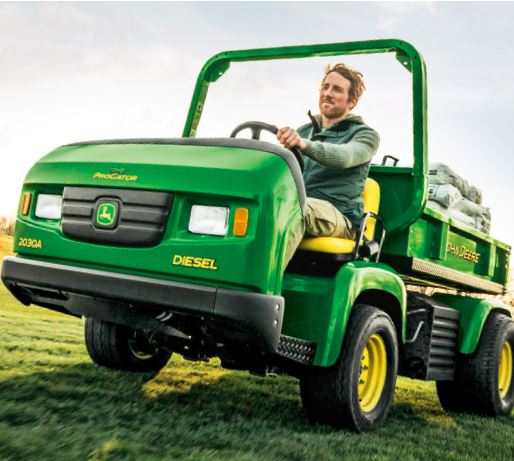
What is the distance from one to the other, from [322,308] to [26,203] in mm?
1778

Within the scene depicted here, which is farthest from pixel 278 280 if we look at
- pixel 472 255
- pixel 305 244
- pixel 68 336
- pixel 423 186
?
pixel 68 336

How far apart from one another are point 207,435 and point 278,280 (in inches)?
33.6

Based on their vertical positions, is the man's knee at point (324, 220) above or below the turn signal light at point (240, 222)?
above

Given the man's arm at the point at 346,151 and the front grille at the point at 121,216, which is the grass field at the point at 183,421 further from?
the man's arm at the point at 346,151

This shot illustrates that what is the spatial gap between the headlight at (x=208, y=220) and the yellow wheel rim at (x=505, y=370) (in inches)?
151

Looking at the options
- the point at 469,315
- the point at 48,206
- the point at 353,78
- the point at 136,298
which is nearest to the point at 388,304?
the point at 469,315

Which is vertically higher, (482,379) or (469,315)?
(469,315)

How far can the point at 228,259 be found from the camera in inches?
138

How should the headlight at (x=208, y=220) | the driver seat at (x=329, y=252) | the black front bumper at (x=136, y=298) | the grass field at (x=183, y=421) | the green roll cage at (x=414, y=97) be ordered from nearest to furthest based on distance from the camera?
the grass field at (x=183, y=421), the black front bumper at (x=136, y=298), the headlight at (x=208, y=220), the driver seat at (x=329, y=252), the green roll cage at (x=414, y=97)

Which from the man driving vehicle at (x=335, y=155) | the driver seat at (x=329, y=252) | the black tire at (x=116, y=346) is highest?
the man driving vehicle at (x=335, y=155)

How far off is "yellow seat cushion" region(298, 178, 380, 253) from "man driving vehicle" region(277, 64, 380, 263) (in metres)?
0.05

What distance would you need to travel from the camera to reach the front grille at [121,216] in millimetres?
3682

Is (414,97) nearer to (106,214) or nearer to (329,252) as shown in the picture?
(329,252)

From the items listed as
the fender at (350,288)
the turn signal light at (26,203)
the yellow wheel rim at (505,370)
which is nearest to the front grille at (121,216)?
the turn signal light at (26,203)
